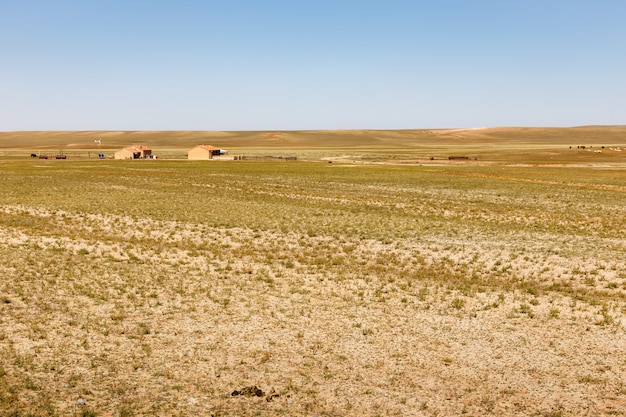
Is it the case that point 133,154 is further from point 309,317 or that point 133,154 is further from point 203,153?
point 309,317

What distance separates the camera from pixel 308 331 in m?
13.1

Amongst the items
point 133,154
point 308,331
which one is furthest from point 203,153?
point 308,331

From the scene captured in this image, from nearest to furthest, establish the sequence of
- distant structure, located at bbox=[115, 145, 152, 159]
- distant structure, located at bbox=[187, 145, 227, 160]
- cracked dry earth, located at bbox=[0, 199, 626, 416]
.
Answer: cracked dry earth, located at bbox=[0, 199, 626, 416], distant structure, located at bbox=[187, 145, 227, 160], distant structure, located at bbox=[115, 145, 152, 159]

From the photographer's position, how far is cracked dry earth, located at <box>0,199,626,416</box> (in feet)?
31.4

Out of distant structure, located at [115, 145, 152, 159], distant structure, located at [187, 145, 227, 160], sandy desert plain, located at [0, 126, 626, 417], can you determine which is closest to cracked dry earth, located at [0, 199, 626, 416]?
sandy desert plain, located at [0, 126, 626, 417]

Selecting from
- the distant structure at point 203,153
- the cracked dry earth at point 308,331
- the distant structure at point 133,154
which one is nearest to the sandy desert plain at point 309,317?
the cracked dry earth at point 308,331

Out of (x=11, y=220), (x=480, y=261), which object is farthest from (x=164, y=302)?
(x=11, y=220)

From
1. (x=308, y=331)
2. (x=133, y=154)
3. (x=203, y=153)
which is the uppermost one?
(x=203, y=153)

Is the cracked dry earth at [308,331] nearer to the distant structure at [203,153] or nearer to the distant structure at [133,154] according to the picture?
the distant structure at [203,153]

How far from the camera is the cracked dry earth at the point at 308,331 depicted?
9.58m

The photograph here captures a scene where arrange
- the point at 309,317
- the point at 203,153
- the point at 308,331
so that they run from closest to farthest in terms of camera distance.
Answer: the point at 308,331, the point at 309,317, the point at 203,153

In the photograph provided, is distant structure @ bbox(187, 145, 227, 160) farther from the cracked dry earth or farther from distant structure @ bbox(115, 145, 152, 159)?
the cracked dry earth

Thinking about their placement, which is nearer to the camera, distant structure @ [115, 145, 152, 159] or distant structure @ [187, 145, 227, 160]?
distant structure @ [187, 145, 227, 160]

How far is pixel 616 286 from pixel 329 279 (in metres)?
9.64
